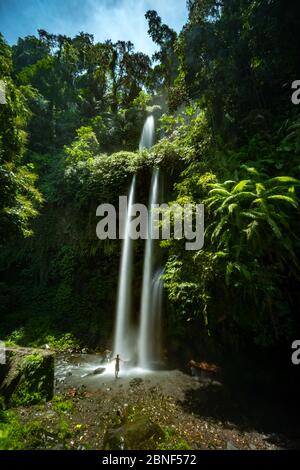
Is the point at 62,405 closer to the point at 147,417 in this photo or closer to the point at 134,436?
the point at 147,417

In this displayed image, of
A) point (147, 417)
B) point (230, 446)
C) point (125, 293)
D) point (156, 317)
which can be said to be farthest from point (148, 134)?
point (230, 446)

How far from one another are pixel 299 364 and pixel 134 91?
2382 centimetres

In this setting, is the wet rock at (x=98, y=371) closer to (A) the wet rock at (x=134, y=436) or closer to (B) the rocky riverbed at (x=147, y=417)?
(B) the rocky riverbed at (x=147, y=417)

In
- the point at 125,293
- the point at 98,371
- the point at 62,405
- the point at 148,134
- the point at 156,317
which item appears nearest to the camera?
the point at 62,405

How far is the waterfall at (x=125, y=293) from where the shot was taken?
34.1ft

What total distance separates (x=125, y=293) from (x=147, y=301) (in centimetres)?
159

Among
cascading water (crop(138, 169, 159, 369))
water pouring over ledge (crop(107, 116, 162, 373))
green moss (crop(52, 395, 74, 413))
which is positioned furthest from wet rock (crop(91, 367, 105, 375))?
green moss (crop(52, 395, 74, 413))

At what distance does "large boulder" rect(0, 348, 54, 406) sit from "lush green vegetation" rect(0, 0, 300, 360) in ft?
11.9

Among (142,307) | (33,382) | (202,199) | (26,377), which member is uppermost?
(202,199)

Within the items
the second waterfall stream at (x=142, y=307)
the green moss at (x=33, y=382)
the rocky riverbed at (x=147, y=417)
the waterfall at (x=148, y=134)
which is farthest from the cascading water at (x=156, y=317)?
the waterfall at (x=148, y=134)

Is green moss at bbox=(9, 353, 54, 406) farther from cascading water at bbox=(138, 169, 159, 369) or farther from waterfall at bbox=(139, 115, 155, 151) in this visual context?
waterfall at bbox=(139, 115, 155, 151)

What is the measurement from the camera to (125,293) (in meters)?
11.4

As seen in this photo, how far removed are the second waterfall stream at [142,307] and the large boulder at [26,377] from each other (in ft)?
11.0

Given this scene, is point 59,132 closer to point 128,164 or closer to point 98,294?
point 128,164
